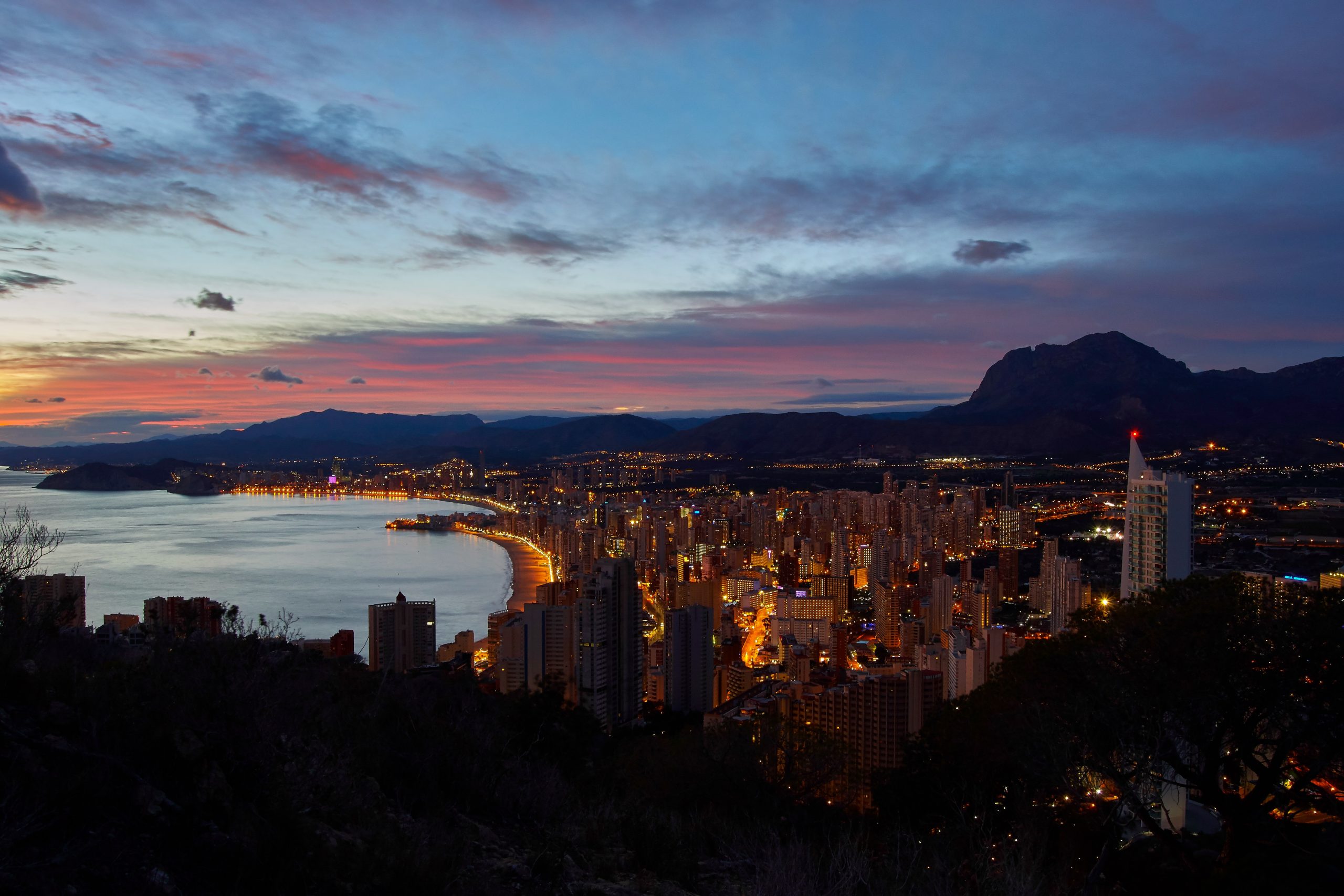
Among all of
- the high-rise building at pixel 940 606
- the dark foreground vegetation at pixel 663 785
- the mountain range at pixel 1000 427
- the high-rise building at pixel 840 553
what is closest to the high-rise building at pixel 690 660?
the high-rise building at pixel 940 606

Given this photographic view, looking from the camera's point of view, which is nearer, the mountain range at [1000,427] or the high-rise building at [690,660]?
the high-rise building at [690,660]

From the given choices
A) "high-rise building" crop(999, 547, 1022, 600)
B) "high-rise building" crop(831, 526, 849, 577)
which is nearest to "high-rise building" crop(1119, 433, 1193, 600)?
"high-rise building" crop(999, 547, 1022, 600)

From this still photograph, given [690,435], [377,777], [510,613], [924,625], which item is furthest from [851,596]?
[690,435]

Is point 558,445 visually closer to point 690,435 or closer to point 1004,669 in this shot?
point 690,435

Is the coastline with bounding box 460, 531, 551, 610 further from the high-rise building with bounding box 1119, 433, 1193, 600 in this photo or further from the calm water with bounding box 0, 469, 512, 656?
the high-rise building with bounding box 1119, 433, 1193, 600

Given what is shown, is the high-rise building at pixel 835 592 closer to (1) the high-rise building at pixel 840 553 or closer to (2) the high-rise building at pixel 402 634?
(1) the high-rise building at pixel 840 553

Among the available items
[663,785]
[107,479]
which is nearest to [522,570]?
[663,785]

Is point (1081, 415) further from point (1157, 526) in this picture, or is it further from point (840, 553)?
point (1157, 526)
